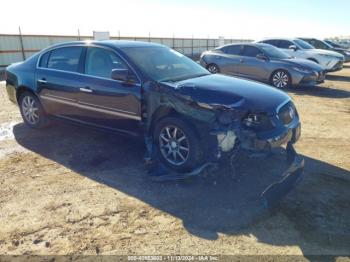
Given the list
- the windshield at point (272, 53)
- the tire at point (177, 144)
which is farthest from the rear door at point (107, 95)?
the windshield at point (272, 53)

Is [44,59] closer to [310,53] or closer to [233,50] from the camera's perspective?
[233,50]

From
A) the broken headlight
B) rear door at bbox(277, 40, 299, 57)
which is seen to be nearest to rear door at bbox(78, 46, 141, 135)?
the broken headlight

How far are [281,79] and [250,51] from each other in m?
1.55

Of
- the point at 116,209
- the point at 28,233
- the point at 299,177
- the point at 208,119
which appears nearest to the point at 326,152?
the point at 299,177

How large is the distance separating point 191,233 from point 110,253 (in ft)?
2.65

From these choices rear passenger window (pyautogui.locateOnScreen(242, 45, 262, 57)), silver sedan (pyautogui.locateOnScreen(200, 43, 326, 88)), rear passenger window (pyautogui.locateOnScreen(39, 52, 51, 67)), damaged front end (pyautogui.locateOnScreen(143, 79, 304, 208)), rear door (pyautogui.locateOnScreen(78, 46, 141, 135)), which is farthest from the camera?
rear passenger window (pyautogui.locateOnScreen(242, 45, 262, 57))

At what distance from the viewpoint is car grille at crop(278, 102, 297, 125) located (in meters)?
4.32

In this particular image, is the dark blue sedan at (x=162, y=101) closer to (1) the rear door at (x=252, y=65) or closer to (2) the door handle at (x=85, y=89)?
(2) the door handle at (x=85, y=89)

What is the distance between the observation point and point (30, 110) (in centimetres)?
635

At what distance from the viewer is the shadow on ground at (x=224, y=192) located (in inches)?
131

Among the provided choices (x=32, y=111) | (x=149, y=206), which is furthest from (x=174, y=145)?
(x=32, y=111)

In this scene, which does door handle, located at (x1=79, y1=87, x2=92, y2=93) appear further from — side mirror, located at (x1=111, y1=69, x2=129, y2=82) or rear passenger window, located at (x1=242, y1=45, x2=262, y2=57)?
rear passenger window, located at (x1=242, y1=45, x2=262, y2=57)

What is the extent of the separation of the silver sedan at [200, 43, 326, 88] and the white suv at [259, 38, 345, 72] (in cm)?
338

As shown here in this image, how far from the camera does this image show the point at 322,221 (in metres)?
3.44
